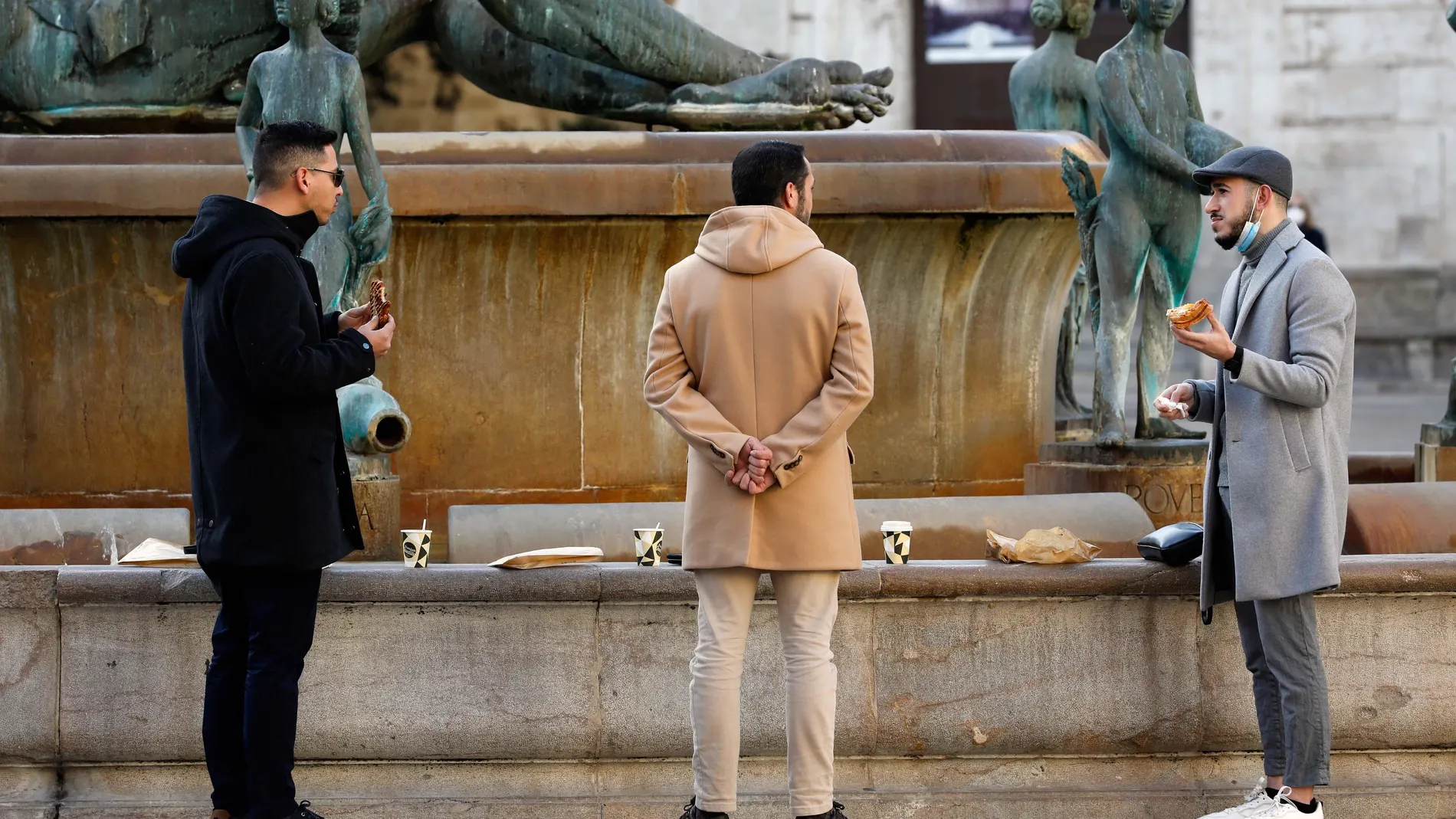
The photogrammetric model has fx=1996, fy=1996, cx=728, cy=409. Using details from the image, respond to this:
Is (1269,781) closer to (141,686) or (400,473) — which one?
(141,686)

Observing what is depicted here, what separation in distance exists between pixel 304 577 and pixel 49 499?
3.13 metres

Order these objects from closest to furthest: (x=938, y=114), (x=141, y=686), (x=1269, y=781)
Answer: (x=1269, y=781), (x=141, y=686), (x=938, y=114)

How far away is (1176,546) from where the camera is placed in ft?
16.3

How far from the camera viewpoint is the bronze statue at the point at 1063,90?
914cm

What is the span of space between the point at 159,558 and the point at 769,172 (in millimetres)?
1923

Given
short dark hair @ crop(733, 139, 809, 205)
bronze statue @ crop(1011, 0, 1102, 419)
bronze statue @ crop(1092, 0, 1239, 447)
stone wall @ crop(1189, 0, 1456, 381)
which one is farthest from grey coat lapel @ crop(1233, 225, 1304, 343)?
stone wall @ crop(1189, 0, 1456, 381)

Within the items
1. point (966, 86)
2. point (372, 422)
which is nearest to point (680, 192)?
point (372, 422)

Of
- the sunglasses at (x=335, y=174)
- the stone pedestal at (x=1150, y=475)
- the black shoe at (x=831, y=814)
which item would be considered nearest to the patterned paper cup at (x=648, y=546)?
the black shoe at (x=831, y=814)

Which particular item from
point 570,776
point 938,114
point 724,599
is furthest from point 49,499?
point 938,114

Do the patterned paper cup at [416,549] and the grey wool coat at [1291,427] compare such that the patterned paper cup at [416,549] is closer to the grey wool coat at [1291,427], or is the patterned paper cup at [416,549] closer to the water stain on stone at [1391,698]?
the grey wool coat at [1291,427]

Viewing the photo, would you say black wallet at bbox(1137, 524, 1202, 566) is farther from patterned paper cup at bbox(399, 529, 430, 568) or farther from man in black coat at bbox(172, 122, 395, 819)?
man in black coat at bbox(172, 122, 395, 819)

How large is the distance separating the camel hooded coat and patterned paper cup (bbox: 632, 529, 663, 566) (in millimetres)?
820

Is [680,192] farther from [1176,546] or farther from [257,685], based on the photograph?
[257,685]

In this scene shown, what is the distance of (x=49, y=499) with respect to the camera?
7.00 m
